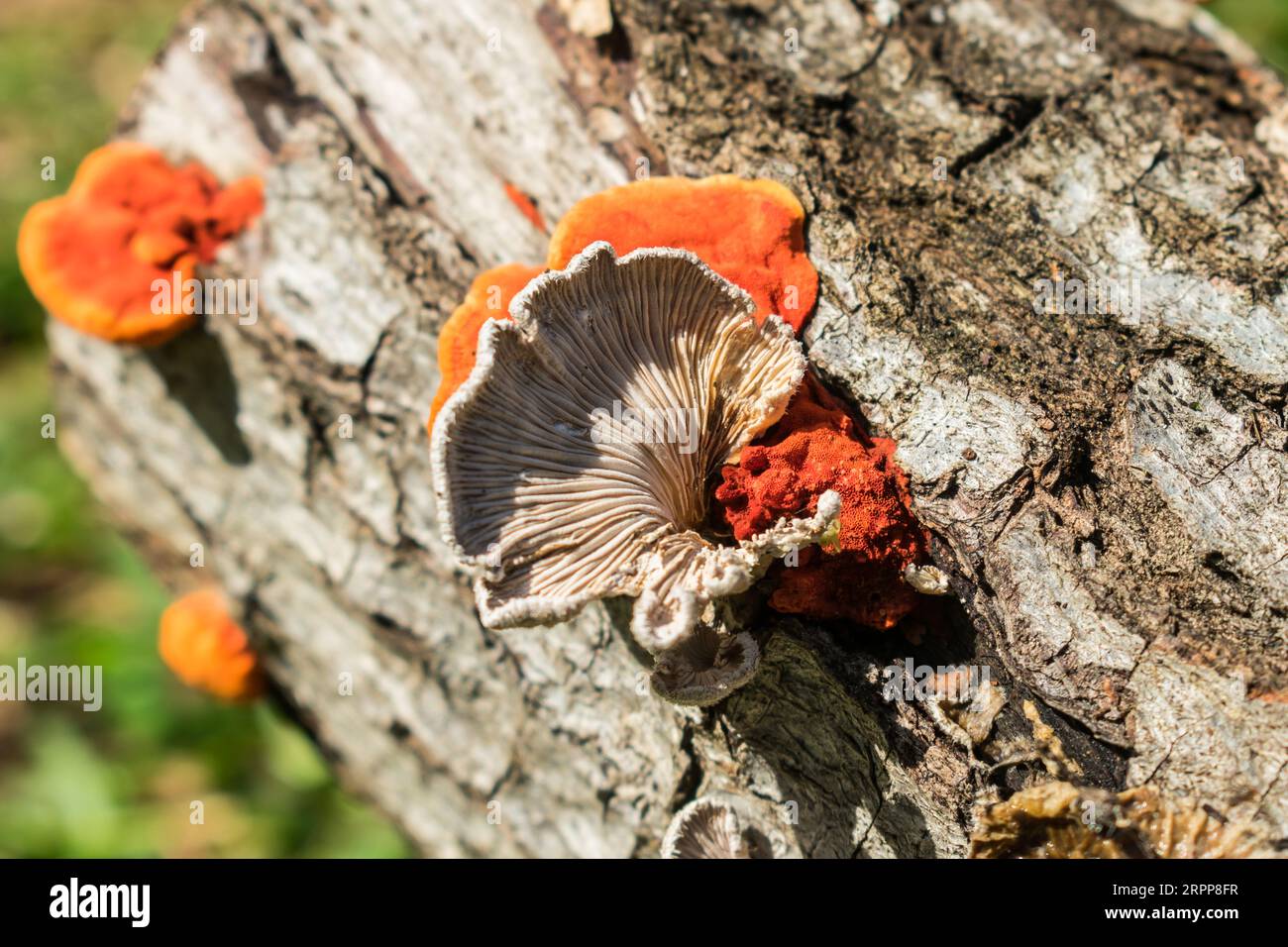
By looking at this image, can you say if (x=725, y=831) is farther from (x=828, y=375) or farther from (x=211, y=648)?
(x=211, y=648)

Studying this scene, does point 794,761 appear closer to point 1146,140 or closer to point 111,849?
point 1146,140

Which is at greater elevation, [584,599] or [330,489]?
[584,599]

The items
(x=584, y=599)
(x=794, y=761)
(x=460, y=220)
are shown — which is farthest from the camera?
(x=460, y=220)

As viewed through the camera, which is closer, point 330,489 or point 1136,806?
point 1136,806

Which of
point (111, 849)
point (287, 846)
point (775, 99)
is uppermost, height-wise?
point (775, 99)

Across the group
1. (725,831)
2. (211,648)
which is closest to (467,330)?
(725,831)

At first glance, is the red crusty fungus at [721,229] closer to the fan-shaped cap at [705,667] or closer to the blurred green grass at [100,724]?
the fan-shaped cap at [705,667]

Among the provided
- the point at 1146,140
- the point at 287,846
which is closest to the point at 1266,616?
the point at 1146,140

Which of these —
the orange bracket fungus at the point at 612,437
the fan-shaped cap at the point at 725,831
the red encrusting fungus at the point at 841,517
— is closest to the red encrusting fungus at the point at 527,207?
the orange bracket fungus at the point at 612,437
